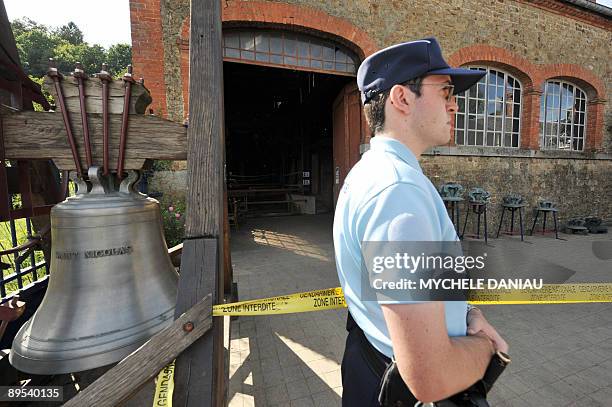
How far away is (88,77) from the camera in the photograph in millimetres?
1160

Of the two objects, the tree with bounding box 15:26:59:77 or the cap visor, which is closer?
the cap visor

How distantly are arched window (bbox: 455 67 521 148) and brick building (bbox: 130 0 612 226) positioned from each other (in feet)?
0.09

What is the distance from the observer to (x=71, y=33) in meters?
55.3

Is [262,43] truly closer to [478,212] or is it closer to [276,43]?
[276,43]

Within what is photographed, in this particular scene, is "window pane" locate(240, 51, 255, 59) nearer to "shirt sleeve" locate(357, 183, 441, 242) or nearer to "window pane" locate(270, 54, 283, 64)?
"window pane" locate(270, 54, 283, 64)

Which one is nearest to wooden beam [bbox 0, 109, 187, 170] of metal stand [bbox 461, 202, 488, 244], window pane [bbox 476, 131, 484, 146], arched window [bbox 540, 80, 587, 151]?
metal stand [bbox 461, 202, 488, 244]

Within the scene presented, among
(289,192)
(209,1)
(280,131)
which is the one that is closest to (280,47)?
(209,1)

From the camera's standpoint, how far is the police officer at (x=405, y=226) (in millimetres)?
744

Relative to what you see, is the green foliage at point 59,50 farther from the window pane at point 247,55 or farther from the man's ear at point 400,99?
the man's ear at point 400,99

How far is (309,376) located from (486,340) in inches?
79.8

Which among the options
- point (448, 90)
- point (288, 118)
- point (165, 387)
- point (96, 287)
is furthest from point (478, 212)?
point (288, 118)

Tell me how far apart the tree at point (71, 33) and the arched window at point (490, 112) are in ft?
238

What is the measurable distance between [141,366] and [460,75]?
1.61 meters

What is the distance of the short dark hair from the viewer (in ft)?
3.34
